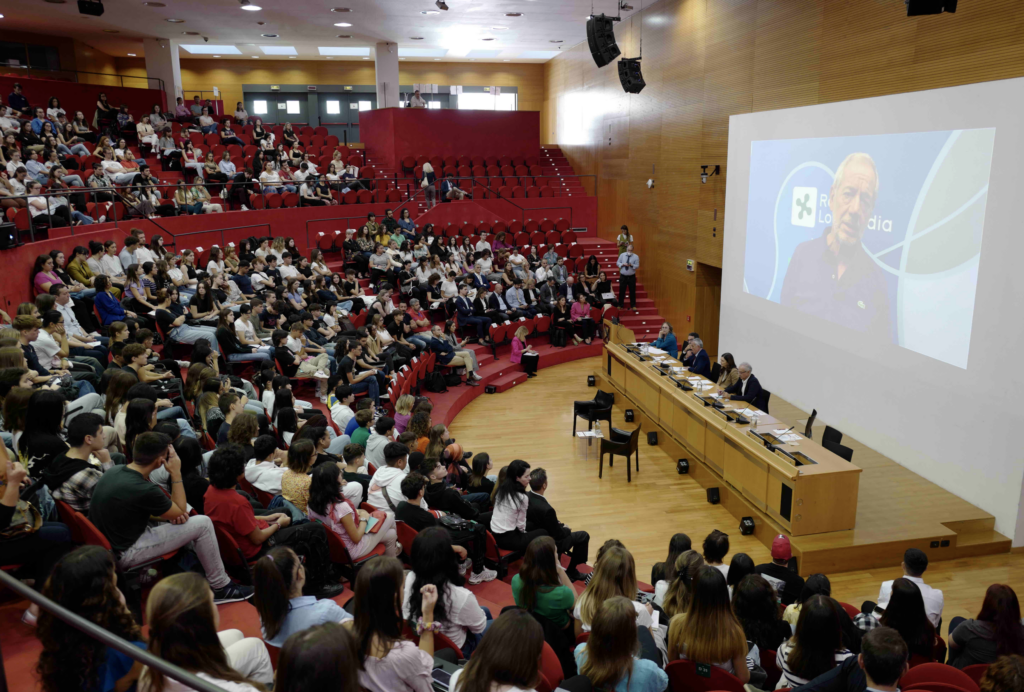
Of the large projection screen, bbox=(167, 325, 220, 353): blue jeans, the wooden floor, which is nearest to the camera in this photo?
the wooden floor

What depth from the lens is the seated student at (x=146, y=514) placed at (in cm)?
339

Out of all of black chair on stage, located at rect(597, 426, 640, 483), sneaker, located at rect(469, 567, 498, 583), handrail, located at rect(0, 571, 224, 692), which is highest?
handrail, located at rect(0, 571, 224, 692)

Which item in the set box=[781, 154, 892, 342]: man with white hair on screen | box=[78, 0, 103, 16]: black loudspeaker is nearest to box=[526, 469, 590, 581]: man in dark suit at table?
box=[781, 154, 892, 342]: man with white hair on screen

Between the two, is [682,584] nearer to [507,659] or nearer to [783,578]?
[783,578]

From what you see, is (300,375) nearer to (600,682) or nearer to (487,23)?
(600,682)

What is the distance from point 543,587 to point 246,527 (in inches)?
65.4

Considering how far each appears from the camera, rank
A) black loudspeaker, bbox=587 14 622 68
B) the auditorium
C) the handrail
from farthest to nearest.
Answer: black loudspeaker, bbox=587 14 622 68 < the auditorium < the handrail

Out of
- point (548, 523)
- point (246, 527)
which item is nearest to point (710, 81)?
point (548, 523)

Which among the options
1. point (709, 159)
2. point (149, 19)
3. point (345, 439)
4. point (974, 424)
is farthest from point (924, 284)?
point (149, 19)

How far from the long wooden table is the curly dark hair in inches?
217

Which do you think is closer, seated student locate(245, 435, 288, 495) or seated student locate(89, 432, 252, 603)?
seated student locate(89, 432, 252, 603)

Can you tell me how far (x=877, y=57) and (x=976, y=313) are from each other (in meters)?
3.41

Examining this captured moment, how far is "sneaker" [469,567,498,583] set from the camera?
4.80m

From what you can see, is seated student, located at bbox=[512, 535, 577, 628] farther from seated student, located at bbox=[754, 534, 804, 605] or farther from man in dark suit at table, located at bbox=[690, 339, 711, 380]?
man in dark suit at table, located at bbox=[690, 339, 711, 380]
